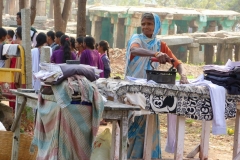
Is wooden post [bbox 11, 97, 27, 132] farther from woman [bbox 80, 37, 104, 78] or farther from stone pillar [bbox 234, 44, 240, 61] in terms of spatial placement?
stone pillar [bbox 234, 44, 240, 61]

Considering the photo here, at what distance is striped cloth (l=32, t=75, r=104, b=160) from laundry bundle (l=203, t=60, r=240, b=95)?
1.53 m

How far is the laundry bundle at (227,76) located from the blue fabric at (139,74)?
2.28 feet

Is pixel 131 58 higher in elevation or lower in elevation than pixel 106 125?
higher

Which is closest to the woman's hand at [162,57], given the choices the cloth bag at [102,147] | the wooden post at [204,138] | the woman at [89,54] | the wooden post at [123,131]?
the cloth bag at [102,147]

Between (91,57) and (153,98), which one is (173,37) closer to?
(91,57)

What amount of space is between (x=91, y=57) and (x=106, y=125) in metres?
1.45

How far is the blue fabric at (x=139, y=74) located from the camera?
21.2 feet

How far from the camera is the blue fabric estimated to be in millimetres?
6453

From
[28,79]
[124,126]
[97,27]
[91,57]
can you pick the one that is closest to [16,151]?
[124,126]

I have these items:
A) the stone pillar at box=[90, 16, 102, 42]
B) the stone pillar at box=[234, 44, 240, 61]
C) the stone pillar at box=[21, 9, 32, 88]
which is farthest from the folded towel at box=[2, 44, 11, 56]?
the stone pillar at box=[90, 16, 102, 42]

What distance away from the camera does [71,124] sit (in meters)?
5.04

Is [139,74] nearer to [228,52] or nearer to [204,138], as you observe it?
[204,138]

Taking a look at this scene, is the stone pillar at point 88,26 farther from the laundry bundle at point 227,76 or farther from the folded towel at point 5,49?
the laundry bundle at point 227,76

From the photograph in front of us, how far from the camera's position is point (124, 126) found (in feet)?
16.7
